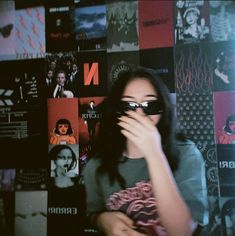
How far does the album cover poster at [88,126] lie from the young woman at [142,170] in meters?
0.03

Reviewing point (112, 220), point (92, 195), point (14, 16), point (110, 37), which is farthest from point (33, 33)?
point (112, 220)

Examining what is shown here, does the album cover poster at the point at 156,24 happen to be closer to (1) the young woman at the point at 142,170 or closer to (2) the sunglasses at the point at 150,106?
(1) the young woman at the point at 142,170

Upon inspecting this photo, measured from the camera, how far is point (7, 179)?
62.1 inches

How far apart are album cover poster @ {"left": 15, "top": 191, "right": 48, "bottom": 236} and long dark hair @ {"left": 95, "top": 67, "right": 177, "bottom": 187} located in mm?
315

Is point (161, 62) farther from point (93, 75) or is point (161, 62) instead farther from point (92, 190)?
point (92, 190)

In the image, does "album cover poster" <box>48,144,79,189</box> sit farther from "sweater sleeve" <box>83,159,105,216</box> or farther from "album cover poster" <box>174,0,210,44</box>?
"album cover poster" <box>174,0,210,44</box>

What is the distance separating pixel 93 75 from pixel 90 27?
23 cm

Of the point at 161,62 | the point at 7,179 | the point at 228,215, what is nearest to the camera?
the point at 228,215

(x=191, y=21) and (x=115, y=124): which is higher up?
(x=191, y=21)

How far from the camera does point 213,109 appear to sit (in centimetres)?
141

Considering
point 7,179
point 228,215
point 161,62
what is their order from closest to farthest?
point 228,215 → point 161,62 → point 7,179

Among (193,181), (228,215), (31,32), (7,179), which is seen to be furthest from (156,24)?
(7,179)

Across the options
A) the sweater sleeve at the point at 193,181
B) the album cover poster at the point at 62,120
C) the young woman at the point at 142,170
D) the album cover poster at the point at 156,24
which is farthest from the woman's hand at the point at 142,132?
the album cover poster at the point at 156,24

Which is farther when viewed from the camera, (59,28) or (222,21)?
(59,28)
